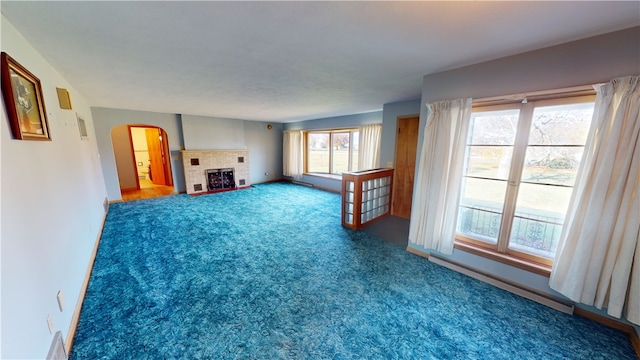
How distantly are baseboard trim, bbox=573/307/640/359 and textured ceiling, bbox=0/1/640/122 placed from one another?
7.19ft

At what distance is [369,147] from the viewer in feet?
16.4

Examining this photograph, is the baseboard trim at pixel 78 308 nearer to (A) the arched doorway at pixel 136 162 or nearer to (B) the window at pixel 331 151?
Result: (A) the arched doorway at pixel 136 162

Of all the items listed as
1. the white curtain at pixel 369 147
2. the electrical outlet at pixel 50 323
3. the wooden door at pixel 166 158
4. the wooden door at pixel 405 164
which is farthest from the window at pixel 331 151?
the electrical outlet at pixel 50 323

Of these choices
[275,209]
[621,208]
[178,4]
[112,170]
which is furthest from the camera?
[112,170]

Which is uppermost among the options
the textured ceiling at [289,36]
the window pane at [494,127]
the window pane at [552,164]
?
the textured ceiling at [289,36]

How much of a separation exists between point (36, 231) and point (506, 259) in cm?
375

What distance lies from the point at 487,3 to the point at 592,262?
2.05 meters

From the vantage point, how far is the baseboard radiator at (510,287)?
1.85 metres

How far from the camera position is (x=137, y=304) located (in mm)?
1866

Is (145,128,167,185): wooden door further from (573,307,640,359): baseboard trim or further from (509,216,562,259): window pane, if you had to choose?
(573,307,640,359): baseboard trim

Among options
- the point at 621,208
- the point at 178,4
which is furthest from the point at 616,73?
the point at 178,4

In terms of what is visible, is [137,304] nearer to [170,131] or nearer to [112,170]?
[112,170]

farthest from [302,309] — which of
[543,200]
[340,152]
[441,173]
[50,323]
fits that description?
[340,152]

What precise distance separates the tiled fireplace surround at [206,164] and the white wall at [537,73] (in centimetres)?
559
